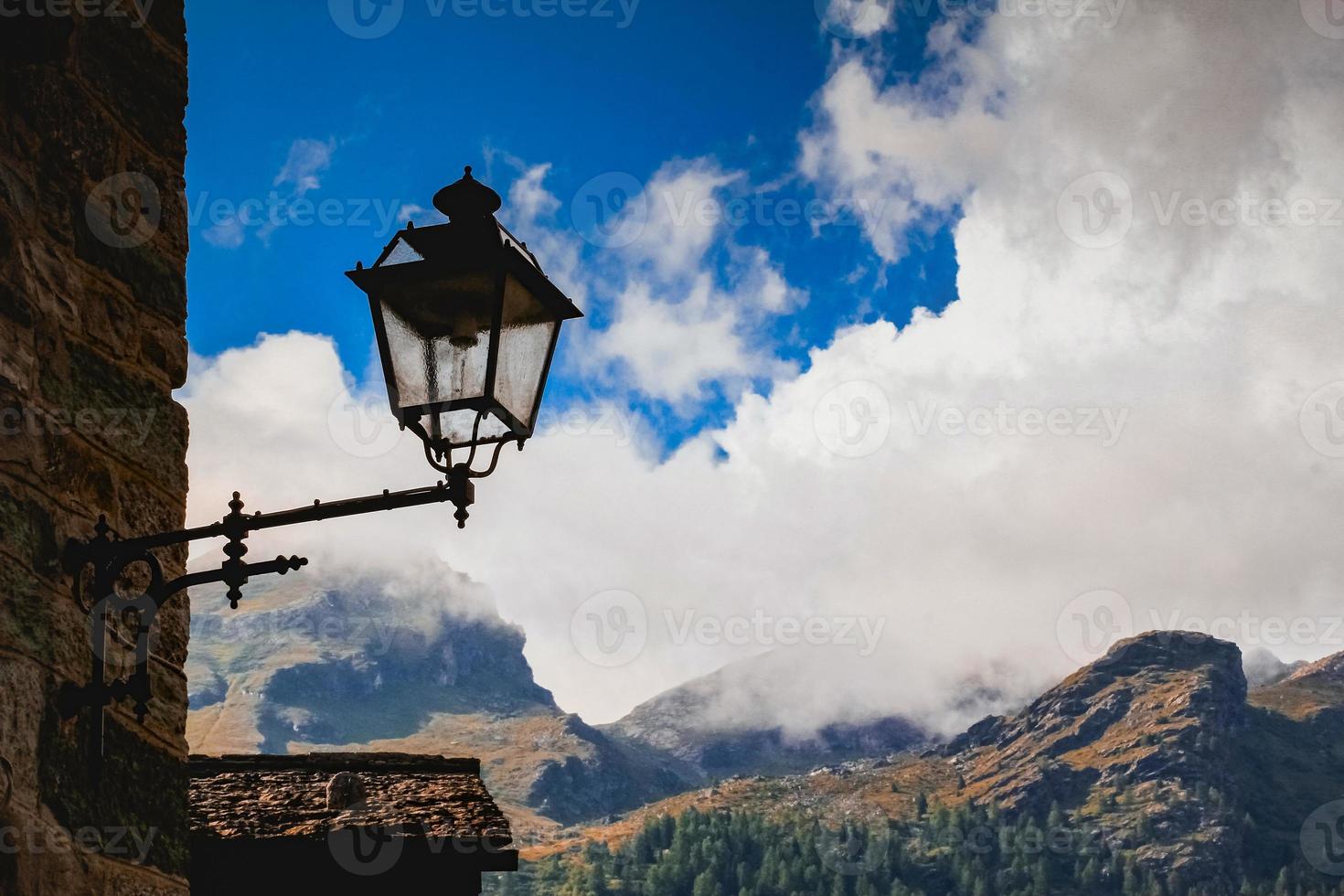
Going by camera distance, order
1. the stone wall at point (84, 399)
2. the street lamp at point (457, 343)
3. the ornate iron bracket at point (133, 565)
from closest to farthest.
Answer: the stone wall at point (84, 399) < the ornate iron bracket at point (133, 565) < the street lamp at point (457, 343)

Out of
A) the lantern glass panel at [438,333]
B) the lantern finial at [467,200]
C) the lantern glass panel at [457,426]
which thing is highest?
the lantern finial at [467,200]

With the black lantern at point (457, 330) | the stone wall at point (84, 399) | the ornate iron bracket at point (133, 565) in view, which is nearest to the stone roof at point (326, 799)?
the stone wall at point (84, 399)

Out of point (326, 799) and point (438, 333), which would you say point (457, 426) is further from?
point (326, 799)

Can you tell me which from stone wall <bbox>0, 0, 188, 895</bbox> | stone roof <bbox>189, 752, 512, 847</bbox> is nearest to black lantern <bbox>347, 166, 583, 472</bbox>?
stone wall <bbox>0, 0, 188, 895</bbox>

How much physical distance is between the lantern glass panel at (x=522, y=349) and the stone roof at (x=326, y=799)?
5267 millimetres

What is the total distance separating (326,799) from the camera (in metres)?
11.0

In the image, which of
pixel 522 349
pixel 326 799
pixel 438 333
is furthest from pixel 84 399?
pixel 326 799

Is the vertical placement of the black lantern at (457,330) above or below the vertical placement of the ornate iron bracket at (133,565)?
above

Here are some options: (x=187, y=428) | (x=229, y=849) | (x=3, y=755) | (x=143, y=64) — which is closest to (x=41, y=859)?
(x=3, y=755)

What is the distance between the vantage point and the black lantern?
568cm

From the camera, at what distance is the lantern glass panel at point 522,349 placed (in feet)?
18.7

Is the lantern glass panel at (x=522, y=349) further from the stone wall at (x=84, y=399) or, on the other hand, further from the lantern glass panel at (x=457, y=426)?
the stone wall at (x=84, y=399)

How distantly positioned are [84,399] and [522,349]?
163cm

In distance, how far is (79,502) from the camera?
5242 mm
